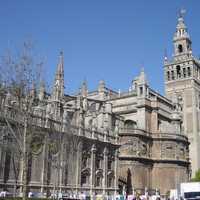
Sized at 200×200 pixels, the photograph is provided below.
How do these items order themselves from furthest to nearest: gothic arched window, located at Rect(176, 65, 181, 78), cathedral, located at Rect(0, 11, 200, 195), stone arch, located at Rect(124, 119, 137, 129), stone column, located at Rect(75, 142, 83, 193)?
gothic arched window, located at Rect(176, 65, 181, 78) < stone arch, located at Rect(124, 119, 137, 129) < stone column, located at Rect(75, 142, 83, 193) < cathedral, located at Rect(0, 11, 200, 195)

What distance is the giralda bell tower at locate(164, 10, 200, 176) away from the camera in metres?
82.7

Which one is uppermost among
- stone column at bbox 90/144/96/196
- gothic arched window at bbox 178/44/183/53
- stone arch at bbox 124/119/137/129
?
gothic arched window at bbox 178/44/183/53

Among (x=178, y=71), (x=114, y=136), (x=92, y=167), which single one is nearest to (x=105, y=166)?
(x=92, y=167)

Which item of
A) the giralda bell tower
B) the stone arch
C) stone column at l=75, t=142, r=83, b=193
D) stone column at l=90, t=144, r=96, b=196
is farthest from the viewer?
the giralda bell tower

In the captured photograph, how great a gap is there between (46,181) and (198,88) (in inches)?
2317

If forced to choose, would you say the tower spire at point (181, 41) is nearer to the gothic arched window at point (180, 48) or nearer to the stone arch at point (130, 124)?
the gothic arched window at point (180, 48)

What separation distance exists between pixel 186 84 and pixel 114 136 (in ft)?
136

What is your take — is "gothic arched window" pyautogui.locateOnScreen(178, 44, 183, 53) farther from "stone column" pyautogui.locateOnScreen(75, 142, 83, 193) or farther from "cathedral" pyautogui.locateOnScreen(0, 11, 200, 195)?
"stone column" pyautogui.locateOnScreen(75, 142, 83, 193)

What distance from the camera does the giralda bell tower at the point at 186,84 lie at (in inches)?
3255

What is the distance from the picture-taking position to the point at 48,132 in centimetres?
3784

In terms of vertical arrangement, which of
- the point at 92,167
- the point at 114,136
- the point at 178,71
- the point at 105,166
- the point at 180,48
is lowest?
the point at 92,167

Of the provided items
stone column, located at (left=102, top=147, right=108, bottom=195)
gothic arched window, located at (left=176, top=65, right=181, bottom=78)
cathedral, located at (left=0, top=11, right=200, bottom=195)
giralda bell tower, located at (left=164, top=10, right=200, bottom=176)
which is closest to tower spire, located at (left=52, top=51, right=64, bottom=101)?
cathedral, located at (left=0, top=11, right=200, bottom=195)

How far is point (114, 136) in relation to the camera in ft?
166

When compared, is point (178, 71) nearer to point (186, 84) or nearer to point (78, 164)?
point (186, 84)
